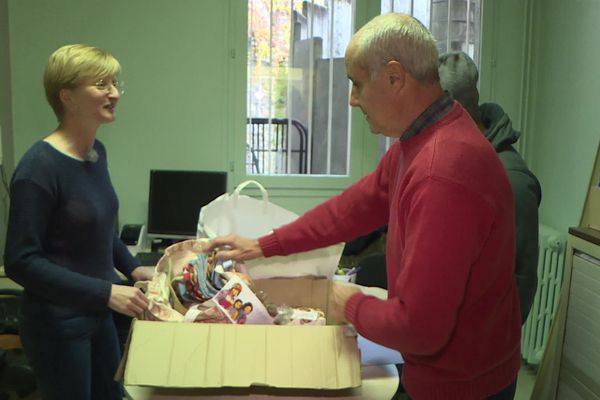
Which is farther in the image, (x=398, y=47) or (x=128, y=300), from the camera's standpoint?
(x=128, y=300)

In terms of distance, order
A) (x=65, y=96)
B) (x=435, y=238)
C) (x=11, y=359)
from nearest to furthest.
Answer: (x=435, y=238), (x=65, y=96), (x=11, y=359)

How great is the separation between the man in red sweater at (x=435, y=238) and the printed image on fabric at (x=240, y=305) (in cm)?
22

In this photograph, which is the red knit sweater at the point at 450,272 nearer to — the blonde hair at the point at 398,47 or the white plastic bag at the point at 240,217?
the blonde hair at the point at 398,47

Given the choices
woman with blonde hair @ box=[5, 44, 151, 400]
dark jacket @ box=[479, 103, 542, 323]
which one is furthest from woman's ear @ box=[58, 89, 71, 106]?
dark jacket @ box=[479, 103, 542, 323]

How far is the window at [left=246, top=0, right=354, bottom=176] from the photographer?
10.9ft

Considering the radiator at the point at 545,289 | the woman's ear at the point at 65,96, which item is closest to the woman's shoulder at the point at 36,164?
the woman's ear at the point at 65,96

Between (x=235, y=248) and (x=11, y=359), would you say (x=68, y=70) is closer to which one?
(x=235, y=248)

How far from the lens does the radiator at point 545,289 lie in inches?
114

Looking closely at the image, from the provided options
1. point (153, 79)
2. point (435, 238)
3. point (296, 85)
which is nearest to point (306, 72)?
point (296, 85)

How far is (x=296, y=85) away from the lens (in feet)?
11.1

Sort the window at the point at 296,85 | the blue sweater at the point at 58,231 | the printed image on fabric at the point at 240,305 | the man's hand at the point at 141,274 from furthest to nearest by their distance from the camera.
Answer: the window at the point at 296,85 → the man's hand at the point at 141,274 → the blue sweater at the point at 58,231 → the printed image on fabric at the point at 240,305

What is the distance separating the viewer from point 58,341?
1503 mm

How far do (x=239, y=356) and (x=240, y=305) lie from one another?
180mm

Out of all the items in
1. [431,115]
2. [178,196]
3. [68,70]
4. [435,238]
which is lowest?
[178,196]
